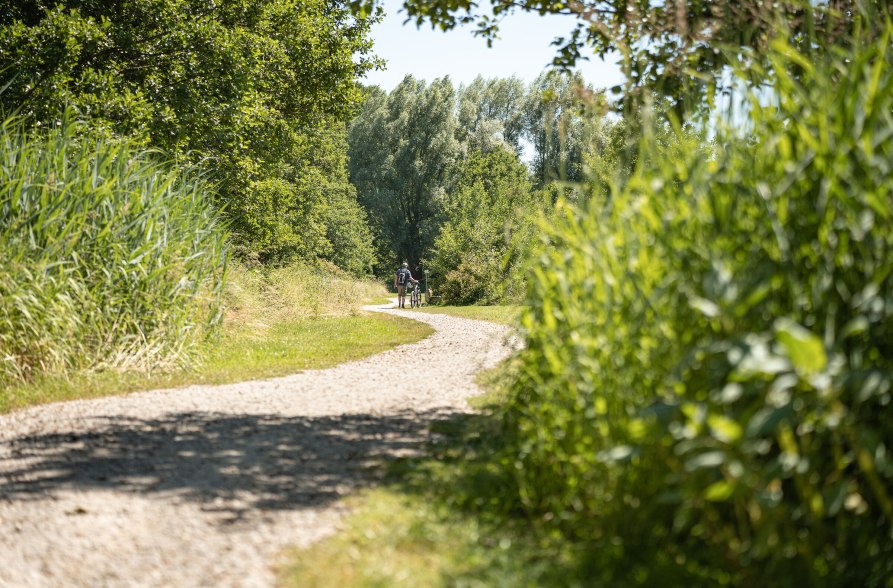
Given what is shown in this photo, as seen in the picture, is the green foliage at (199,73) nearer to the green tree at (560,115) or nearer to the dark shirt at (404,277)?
the green tree at (560,115)

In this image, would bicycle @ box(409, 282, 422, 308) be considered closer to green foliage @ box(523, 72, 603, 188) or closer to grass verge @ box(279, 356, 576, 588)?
green foliage @ box(523, 72, 603, 188)

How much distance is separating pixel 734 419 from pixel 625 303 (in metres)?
0.74

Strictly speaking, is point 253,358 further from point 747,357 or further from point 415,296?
point 415,296

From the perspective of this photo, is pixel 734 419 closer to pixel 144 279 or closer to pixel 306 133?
pixel 144 279

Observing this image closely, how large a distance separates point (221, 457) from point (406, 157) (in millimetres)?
48382

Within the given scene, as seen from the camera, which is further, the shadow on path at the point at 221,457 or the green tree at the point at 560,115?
the green tree at the point at 560,115

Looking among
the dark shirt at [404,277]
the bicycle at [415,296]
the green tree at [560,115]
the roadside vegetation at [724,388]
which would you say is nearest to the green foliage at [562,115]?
the green tree at [560,115]

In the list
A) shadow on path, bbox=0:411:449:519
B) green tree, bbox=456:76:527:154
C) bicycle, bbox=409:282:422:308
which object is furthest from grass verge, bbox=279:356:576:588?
green tree, bbox=456:76:527:154

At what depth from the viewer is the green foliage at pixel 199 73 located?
1256 centimetres

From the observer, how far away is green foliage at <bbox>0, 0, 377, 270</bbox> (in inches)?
495

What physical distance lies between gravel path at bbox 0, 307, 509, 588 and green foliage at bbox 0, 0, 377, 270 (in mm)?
5744

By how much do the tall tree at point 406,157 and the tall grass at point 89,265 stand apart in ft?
137

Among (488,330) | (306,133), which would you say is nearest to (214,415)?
(488,330)

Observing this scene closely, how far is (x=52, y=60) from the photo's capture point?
1265 cm
